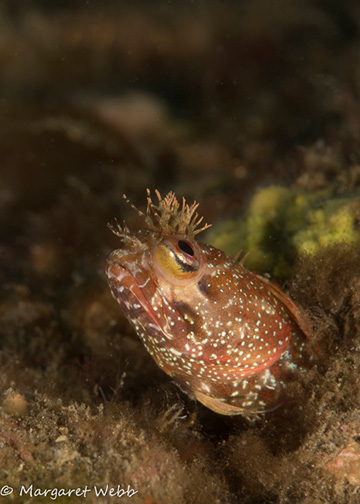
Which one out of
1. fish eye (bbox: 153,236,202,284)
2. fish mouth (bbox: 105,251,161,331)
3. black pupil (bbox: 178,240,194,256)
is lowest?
fish mouth (bbox: 105,251,161,331)

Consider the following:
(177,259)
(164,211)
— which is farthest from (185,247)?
(164,211)

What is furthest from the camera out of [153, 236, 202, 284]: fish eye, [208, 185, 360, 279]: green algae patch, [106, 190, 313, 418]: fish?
[208, 185, 360, 279]: green algae patch

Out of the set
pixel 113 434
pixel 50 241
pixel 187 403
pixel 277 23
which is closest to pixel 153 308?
pixel 113 434

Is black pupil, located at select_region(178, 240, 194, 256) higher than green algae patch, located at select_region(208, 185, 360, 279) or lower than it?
lower

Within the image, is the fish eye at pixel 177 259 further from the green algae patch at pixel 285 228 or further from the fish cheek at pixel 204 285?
the green algae patch at pixel 285 228

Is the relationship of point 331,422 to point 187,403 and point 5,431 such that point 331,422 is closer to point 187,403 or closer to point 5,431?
point 187,403

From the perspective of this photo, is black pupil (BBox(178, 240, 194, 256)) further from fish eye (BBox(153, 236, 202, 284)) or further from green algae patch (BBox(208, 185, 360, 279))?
green algae patch (BBox(208, 185, 360, 279))

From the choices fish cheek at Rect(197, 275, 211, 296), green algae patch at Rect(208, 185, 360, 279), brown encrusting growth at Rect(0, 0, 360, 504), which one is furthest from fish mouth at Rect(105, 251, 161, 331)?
green algae patch at Rect(208, 185, 360, 279)
